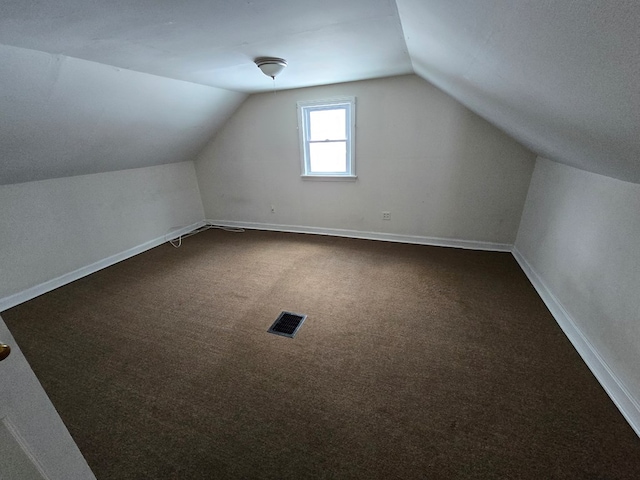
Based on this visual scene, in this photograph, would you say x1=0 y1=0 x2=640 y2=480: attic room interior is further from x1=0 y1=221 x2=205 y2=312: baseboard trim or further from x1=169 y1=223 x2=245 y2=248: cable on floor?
x1=169 y1=223 x2=245 y2=248: cable on floor

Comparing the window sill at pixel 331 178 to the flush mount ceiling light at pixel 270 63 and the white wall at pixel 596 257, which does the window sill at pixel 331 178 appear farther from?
the white wall at pixel 596 257

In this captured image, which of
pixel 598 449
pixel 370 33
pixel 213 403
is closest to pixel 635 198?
pixel 598 449

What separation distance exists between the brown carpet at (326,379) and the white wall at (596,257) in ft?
0.73

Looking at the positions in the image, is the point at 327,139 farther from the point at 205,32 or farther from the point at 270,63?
the point at 205,32

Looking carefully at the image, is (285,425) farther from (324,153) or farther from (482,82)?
(324,153)

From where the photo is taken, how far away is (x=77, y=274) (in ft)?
10.0

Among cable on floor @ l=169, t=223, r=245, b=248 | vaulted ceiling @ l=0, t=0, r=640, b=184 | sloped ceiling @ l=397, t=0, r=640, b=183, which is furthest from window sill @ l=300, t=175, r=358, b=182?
Answer: sloped ceiling @ l=397, t=0, r=640, b=183

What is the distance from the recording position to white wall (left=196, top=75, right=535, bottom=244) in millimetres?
3061

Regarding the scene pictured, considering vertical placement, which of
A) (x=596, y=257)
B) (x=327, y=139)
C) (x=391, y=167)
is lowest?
(x=596, y=257)

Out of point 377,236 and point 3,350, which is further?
point 377,236

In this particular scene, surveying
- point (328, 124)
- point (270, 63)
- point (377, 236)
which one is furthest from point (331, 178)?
point (270, 63)

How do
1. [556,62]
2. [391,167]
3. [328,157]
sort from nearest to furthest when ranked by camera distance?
[556,62] → [391,167] → [328,157]

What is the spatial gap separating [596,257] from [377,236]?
2279 mm

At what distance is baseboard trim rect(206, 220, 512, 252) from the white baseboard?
86 centimetres
